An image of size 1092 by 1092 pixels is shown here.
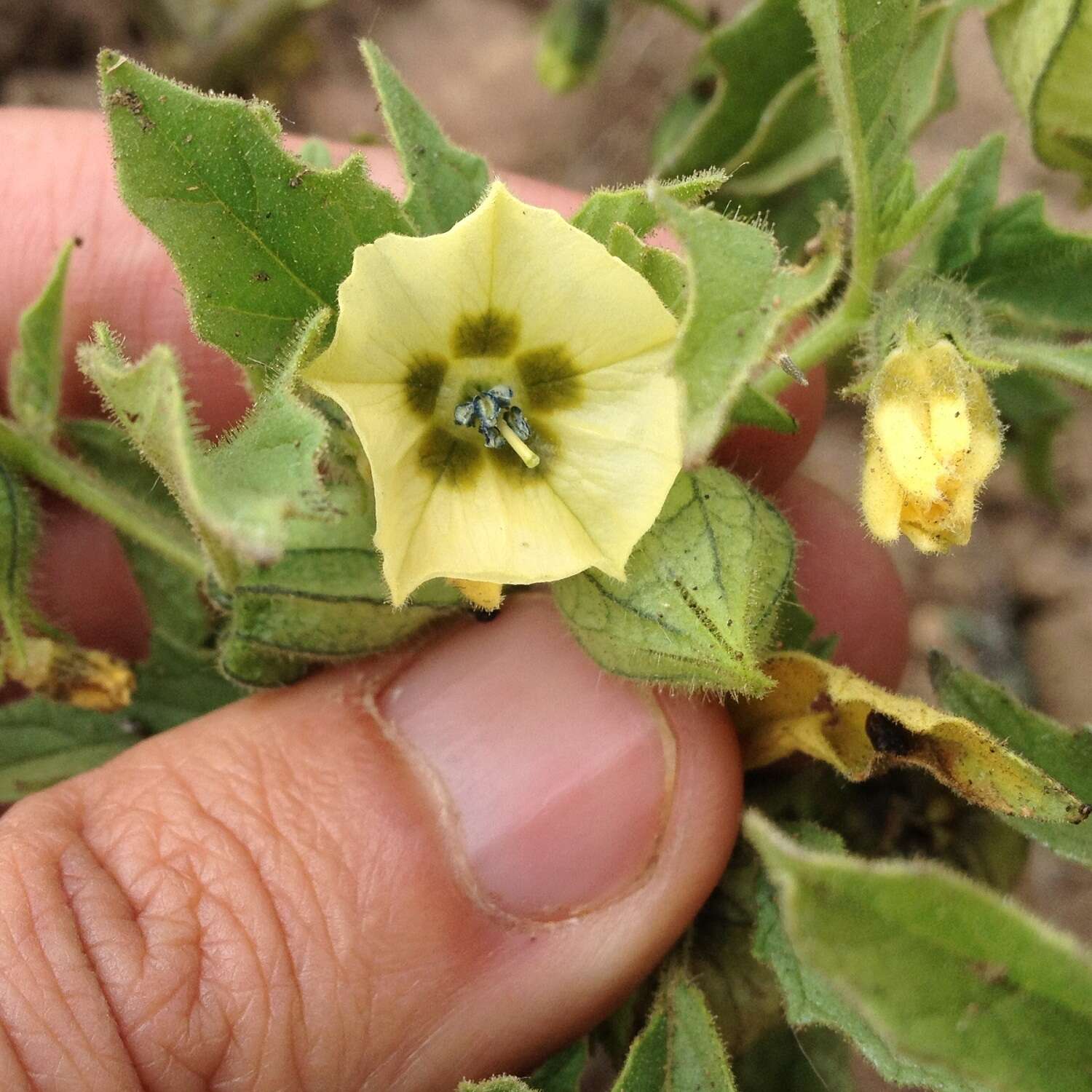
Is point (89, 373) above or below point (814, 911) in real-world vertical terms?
above

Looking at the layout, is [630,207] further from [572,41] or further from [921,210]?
[572,41]

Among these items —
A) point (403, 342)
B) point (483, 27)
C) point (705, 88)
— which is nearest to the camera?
point (403, 342)

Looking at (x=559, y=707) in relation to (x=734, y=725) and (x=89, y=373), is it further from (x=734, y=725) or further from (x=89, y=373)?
(x=89, y=373)

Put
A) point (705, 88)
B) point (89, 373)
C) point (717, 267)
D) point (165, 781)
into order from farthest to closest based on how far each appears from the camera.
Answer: point (705, 88), point (165, 781), point (89, 373), point (717, 267)

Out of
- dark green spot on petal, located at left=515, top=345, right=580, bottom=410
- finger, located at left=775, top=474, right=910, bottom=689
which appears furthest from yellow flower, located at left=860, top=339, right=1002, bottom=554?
finger, located at left=775, top=474, right=910, bottom=689

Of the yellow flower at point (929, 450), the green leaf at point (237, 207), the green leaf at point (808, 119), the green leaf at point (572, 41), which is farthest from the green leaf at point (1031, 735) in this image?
the green leaf at point (572, 41)

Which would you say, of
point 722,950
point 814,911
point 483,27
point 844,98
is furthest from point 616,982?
point 483,27
